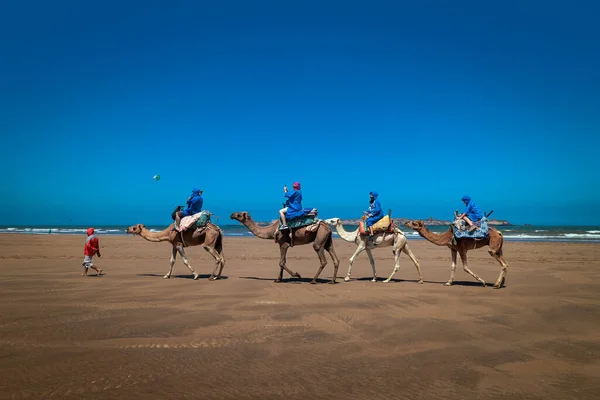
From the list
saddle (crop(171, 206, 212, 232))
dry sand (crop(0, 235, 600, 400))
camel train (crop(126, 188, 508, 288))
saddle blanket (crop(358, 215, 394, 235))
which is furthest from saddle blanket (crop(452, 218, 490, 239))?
saddle (crop(171, 206, 212, 232))

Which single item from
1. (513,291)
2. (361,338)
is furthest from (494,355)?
(513,291)

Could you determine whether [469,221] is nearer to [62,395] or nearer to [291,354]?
[291,354]

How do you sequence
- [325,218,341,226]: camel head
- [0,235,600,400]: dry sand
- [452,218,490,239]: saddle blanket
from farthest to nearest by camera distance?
[325,218,341,226]: camel head → [452,218,490,239]: saddle blanket → [0,235,600,400]: dry sand

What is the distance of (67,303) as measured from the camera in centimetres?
866

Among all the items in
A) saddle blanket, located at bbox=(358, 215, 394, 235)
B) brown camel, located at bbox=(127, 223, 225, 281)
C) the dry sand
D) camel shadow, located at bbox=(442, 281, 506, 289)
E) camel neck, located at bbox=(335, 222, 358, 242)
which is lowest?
the dry sand

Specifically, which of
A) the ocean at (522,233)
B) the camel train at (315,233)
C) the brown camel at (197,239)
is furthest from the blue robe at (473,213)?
the ocean at (522,233)

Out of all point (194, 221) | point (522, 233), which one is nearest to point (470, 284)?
point (194, 221)

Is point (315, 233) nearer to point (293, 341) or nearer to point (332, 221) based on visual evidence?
point (332, 221)

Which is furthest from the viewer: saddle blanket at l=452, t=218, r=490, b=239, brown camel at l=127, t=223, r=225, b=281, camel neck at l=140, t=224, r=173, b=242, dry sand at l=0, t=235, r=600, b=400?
camel neck at l=140, t=224, r=173, b=242

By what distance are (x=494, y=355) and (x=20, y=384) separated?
5610mm

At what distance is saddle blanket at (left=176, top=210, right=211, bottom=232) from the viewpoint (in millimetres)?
13273

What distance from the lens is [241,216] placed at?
13.8 meters

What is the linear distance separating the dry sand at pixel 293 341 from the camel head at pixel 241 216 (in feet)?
8.64

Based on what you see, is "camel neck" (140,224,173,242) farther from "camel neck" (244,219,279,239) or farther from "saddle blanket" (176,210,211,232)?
"camel neck" (244,219,279,239)
